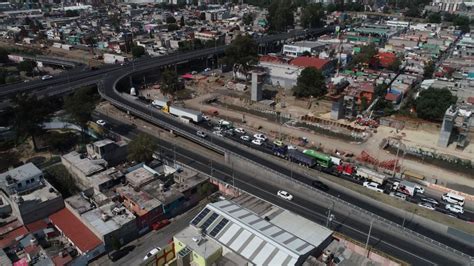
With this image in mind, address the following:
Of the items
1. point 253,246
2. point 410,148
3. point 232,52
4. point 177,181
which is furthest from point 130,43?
point 253,246

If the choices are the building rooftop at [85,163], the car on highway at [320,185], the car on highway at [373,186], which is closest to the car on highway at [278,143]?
the car on highway at [320,185]

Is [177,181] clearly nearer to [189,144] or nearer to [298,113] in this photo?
[189,144]

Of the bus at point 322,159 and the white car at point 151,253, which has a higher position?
the bus at point 322,159

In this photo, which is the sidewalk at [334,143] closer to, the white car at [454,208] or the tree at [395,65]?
the white car at [454,208]

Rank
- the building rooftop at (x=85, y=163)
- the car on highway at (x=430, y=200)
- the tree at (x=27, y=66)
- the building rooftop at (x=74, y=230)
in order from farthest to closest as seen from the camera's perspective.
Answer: the tree at (x=27, y=66) → the building rooftop at (x=85, y=163) → the car on highway at (x=430, y=200) → the building rooftop at (x=74, y=230)

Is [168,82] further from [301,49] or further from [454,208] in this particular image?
[454,208]
